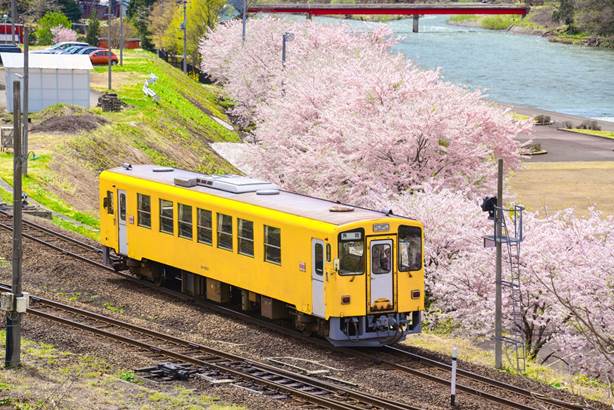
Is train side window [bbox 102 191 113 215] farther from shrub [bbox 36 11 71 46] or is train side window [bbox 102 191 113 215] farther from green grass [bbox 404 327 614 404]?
shrub [bbox 36 11 71 46]

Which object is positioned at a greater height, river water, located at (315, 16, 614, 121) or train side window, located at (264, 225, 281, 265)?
river water, located at (315, 16, 614, 121)

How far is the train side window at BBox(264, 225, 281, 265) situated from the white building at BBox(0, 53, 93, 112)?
3506 cm

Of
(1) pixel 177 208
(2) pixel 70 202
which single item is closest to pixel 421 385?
(1) pixel 177 208

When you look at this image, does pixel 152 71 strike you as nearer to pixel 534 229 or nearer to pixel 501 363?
pixel 534 229

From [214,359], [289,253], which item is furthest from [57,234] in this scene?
[214,359]

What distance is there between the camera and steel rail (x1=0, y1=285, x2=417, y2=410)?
17.5 meters

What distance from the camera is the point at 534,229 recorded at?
30141 millimetres

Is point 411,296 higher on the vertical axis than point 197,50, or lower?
lower

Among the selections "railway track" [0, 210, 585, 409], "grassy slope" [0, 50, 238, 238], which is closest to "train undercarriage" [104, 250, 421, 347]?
"railway track" [0, 210, 585, 409]

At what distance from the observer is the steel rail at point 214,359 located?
1747 cm

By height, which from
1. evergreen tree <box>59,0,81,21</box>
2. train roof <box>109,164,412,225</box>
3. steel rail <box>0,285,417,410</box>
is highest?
evergreen tree <box>59,0,81,21</box>

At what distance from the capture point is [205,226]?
2391 cm

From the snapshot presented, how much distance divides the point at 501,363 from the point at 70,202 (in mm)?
22099

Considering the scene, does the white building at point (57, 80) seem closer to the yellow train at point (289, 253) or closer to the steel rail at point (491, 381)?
the yellow train at point (289, 253)
